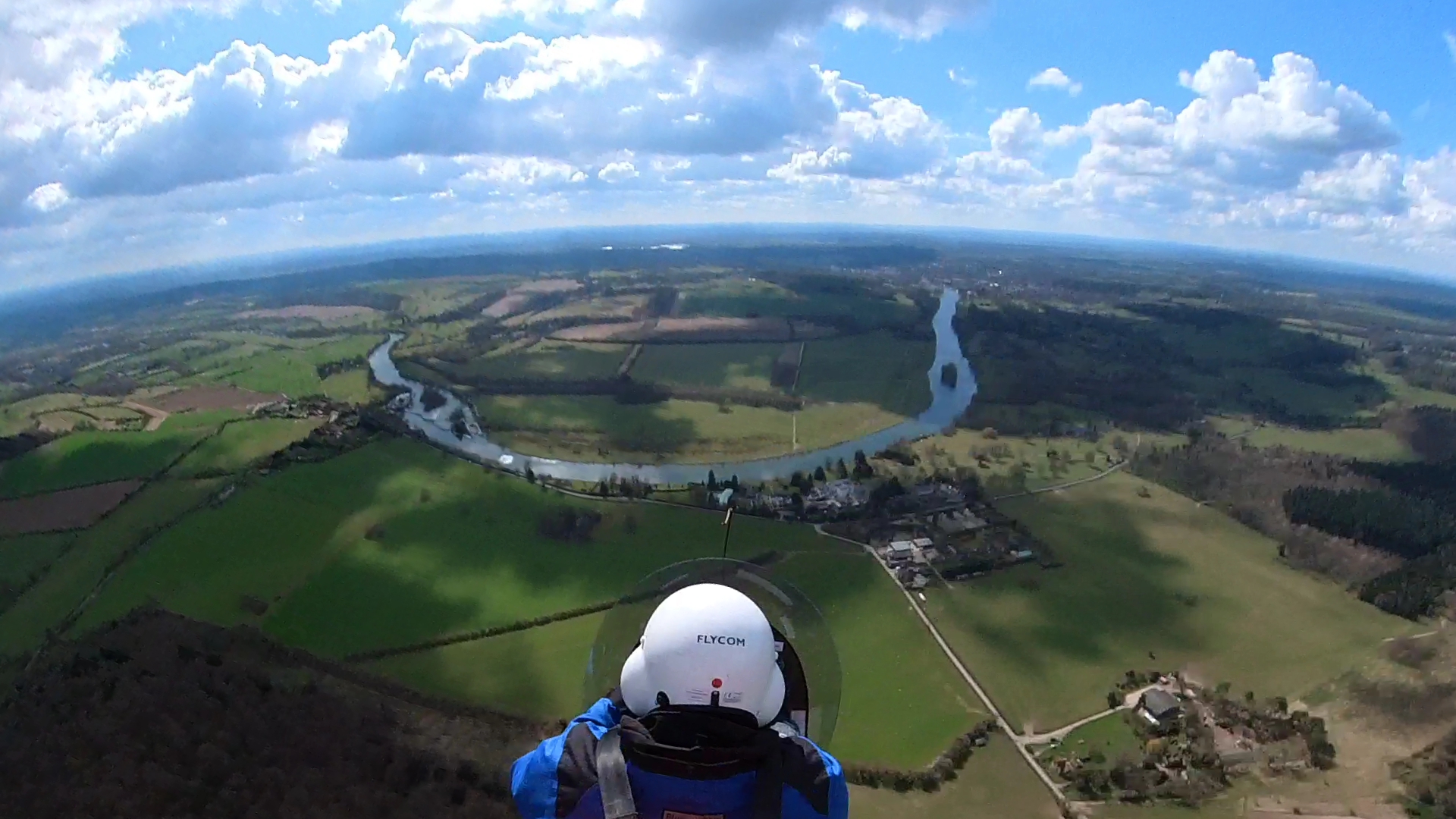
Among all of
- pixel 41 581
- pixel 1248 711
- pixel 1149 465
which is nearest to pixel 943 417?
pixel 1149 465

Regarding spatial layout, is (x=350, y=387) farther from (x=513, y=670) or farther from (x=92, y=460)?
(x=513, y=670)

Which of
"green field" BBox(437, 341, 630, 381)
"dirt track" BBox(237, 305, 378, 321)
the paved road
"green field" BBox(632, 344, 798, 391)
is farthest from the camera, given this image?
"dirt track" BBox(237, 305, 378, 321)

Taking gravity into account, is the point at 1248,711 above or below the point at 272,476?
below

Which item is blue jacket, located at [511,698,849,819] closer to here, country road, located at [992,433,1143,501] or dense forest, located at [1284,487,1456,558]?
country road, located at [992,433,1143,501]

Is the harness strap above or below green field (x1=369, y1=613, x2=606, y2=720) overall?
above

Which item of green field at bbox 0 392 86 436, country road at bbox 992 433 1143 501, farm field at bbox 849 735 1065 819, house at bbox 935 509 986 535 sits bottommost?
farm field at bbox 849 735 1065 819

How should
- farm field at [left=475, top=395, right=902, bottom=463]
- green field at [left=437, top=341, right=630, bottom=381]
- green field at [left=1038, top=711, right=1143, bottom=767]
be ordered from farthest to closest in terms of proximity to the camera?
green field at [left=437, top=341, right=630, bottom=381]
farm field at [left=475, top=395, right=902, bottom=463]
green field at [left=1038, top=711, right=1143, bottom=767]

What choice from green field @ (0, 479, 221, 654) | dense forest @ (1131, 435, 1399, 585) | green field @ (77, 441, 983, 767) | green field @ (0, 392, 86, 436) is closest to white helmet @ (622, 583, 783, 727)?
→ green field @ (77, 441, 983, 767)

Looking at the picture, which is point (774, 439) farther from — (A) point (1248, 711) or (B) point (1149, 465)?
(A) point (1248, 711)
